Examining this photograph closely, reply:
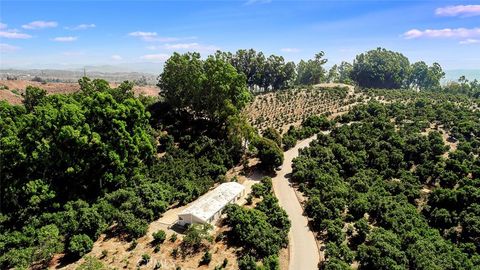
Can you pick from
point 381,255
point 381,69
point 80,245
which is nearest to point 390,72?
point 381,69

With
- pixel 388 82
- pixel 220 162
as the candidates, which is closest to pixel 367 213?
pixel 220 162

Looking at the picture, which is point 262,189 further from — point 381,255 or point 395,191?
point 395,191

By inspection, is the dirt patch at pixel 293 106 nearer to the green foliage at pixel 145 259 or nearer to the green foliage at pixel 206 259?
the green foliage at pixel 206 259

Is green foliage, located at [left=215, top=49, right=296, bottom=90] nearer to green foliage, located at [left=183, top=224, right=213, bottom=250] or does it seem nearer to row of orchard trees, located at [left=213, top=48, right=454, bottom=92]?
row of orchard trees, located at [left=213, top=48, right=454, bottom=92]

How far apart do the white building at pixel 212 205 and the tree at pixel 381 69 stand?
9529 centimetres

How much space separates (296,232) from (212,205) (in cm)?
932

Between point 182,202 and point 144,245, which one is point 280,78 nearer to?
point 182,202

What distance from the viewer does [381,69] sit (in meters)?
118

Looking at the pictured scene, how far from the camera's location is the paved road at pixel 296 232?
30.8m

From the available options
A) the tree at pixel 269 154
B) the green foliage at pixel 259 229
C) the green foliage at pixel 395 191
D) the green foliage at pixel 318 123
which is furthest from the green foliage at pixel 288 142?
the green foliage at pixel 259 229

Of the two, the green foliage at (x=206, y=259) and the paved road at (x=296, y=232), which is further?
the paved road at (x=296, y=232)

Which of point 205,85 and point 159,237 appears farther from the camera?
point 205,85

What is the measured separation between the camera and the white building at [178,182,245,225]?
112 feet

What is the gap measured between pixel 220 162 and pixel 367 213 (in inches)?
803
